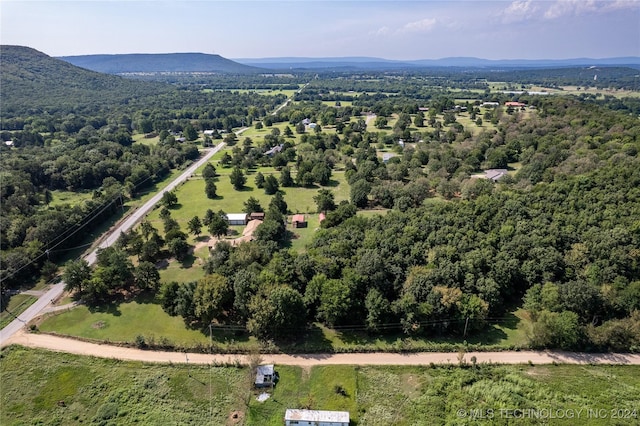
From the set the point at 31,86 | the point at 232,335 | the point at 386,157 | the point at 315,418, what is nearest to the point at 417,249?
the point at 315,418

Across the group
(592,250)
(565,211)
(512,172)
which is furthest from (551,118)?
(592,250)

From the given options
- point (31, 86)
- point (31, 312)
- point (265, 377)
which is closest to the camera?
point (265, 377)

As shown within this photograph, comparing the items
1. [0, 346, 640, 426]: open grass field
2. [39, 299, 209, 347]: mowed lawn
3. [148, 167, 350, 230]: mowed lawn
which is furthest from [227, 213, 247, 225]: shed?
[0, 346, 640, 426]: open grass field

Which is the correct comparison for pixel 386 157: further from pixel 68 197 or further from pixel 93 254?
pixel 68 197

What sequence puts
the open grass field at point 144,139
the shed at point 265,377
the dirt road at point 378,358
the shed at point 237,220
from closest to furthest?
1. the shed at point 265,377
2. the dirt road at point 378,358
3. the shed at point 237,220
4. the open grass field at point 144,139

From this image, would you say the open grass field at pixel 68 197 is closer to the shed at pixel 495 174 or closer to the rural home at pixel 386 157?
the rural home at pixel 386 157

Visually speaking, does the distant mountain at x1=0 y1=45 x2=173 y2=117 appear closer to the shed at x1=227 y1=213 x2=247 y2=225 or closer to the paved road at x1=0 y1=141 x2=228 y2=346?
the paved road at x1=0 y1=141 x2=228 y2=346

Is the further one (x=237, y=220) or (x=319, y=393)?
(x=237, y=220)

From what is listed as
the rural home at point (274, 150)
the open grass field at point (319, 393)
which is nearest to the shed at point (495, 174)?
the open grass field at point (319, 393)
